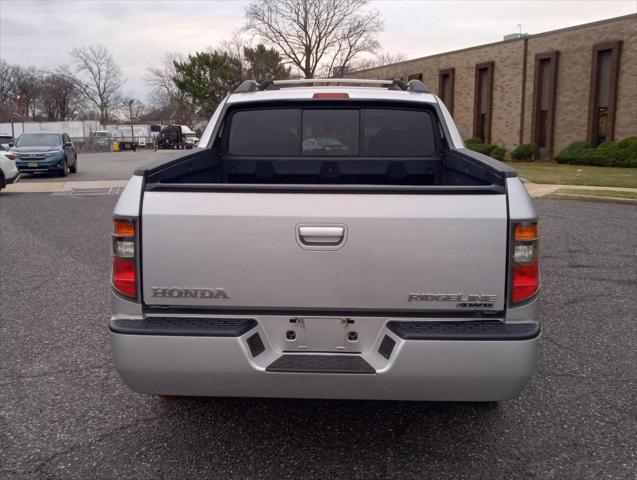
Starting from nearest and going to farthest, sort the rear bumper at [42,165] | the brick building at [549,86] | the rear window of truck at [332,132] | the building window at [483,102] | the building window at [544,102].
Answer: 1. the rear window of truck at [332,132]
2. the rear bumper at [42,165]
3. the brick building at [549,86]
4. the building window at [544,102]
5. the building window at [483,102]

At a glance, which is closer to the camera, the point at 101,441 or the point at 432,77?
the point at 101,441

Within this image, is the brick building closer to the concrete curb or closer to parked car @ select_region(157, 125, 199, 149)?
the concrete curb

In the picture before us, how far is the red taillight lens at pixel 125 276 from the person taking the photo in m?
2.85

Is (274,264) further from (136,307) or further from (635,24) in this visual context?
(635,24)

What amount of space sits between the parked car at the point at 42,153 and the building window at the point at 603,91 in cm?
2231

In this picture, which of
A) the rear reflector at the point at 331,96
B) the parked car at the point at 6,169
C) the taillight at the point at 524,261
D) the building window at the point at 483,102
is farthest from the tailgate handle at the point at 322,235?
the building window at the point at 483,102

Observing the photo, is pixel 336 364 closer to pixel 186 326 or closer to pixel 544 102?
pixel 186 326

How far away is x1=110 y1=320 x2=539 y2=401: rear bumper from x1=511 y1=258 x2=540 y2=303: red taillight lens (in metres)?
0.15

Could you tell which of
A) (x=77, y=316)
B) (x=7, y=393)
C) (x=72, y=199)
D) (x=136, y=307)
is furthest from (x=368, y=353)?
(x=72, y=199)

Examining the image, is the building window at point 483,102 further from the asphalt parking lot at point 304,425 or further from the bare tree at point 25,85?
the bare tree at point 25,85

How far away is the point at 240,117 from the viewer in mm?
4504

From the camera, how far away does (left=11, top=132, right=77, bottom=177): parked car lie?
21.8 m

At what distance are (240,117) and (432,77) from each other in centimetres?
3615

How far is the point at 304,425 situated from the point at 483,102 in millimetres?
33744
